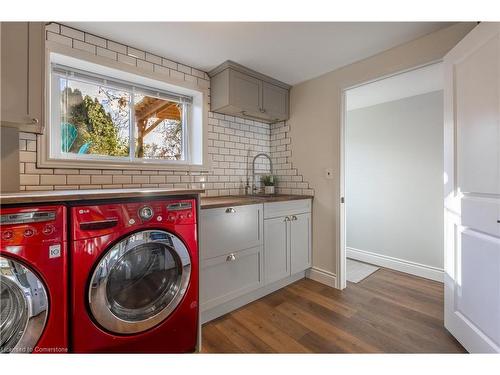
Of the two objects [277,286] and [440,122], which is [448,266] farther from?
[440,122]

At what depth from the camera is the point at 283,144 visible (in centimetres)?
292

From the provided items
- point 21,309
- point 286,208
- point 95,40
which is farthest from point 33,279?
point 286,208

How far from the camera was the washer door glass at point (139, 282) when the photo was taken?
1.15 meters

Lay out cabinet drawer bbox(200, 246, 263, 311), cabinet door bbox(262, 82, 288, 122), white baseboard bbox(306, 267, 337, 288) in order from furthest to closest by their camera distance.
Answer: cabinet door bbox(262, 82, 288, 122)
white baseboard bbox(306, 267, 337, 288)
cabinet drawer bbox(200, 246, 263, 311)

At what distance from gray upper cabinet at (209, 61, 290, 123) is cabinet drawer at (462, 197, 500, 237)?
1.86 m

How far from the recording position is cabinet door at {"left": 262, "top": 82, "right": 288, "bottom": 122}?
2.54 metres

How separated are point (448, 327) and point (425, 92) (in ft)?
7.87

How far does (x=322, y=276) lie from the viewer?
2.49 metres

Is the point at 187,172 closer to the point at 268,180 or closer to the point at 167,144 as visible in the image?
the point at 167,144

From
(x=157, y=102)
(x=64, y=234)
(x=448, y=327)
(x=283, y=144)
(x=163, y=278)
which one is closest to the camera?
(x=64, y=234)

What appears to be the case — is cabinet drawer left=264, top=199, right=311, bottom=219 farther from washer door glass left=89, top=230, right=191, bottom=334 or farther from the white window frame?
washer door glass left=89, top=230, right=191, bottom=334

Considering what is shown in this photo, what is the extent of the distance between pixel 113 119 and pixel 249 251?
166 cm

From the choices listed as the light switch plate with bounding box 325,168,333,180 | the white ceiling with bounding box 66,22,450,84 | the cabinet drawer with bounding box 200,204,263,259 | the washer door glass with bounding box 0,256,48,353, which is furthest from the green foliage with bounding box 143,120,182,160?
the light switch plate with bounding box 325,168,333,180

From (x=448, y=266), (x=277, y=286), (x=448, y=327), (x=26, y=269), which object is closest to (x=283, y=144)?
(x=277, y=286)
